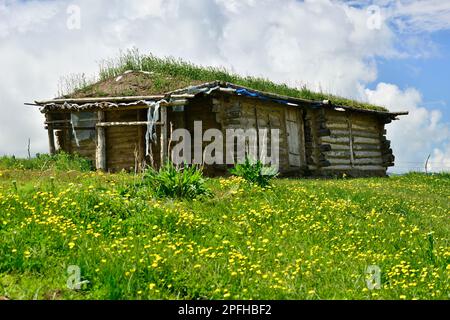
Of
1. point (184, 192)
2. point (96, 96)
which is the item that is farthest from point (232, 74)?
point (184, 192)

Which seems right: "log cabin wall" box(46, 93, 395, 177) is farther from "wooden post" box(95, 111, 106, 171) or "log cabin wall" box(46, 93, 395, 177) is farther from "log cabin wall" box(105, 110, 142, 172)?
"wooden post" box(95, 111, 106, 171)

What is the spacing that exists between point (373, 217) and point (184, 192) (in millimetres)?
4004

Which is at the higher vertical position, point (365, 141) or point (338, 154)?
point (365, 141)

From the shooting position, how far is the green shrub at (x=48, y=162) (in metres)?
21.6

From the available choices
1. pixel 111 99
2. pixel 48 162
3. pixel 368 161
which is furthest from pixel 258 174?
pixel 368 161

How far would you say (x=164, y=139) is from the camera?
2064 centimetres

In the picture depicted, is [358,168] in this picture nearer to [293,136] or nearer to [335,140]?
[335,140]

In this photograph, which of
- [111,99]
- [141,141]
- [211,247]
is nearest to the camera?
[211,247]

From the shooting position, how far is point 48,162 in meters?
22.2

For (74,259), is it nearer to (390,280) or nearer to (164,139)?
(390,280)

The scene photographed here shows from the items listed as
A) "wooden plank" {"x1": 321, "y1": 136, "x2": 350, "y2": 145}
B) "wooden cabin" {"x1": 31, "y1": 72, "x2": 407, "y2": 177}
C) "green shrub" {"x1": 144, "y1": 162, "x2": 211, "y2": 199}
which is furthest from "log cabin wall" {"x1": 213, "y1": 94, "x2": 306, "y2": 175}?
"green shrub" {"x1": 144, "y1": 162, "x2": 211, "y2": 199}

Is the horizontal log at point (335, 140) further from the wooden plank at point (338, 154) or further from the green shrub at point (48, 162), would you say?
the green shrub at point (48, 162)

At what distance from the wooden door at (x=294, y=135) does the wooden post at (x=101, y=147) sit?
25.2 ft

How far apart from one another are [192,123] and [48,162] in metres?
5.74
